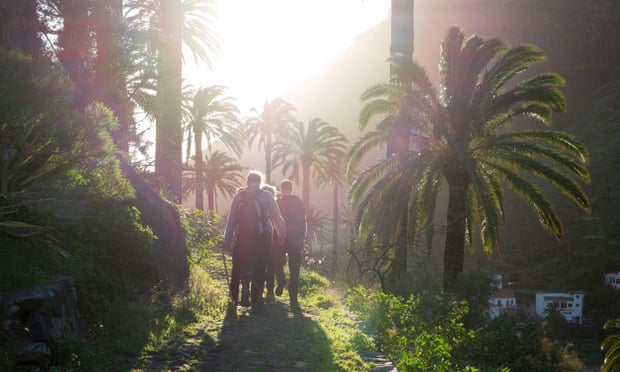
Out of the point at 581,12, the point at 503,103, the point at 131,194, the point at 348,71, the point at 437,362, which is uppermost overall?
the point at 348,71

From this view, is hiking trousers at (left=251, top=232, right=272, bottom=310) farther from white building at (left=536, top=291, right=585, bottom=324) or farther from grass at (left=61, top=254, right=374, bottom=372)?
white building at (left=536, top=291, right=585, bottom=324)

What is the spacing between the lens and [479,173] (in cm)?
1617

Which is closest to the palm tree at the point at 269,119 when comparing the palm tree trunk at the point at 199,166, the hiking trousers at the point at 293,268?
the palm tree trunk at the point at 199,166

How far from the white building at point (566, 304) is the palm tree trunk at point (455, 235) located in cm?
3705

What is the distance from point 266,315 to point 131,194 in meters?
2.32

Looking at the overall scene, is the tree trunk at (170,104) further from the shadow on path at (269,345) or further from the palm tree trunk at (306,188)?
the palm tree trunk at (306,188)

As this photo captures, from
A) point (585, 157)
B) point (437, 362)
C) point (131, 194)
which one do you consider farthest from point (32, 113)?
point (585, 157)

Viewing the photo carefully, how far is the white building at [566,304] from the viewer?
52.1m

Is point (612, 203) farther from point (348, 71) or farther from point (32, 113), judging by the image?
point (348, 71)

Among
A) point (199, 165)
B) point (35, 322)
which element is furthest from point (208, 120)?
point (35, 322)

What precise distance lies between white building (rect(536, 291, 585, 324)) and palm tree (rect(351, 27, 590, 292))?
123 feet

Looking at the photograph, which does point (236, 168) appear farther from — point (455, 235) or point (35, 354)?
point (35, 354)

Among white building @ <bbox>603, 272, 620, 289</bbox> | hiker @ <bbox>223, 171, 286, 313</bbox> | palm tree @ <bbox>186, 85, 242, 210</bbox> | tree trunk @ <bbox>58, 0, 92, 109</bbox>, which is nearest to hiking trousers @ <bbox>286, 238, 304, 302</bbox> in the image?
hiker @ <bbox>223, 171, 286, 313</bbox>

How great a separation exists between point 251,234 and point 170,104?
10.7 meters
